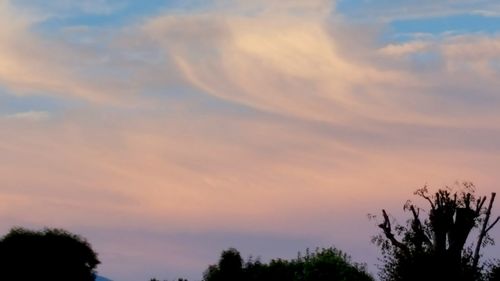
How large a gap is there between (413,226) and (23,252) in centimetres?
5709

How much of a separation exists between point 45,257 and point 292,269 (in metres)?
31.0

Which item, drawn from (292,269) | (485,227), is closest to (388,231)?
(485,227)

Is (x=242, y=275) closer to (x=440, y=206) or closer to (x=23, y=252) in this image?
(x=23, y=252)

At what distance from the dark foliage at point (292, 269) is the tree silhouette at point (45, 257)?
16002 millimetres

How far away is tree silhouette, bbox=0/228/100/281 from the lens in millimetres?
122750

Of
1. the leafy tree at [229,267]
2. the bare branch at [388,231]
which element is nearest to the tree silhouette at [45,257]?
the leafy tree at [229,267]

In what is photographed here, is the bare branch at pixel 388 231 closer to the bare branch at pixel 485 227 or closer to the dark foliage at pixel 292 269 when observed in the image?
the bare branch at pixel 485 227

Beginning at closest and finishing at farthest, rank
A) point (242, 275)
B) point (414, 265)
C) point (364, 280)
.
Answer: point (414, 265)
point (364, 280)
point (242, 275)

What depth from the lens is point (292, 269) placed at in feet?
440

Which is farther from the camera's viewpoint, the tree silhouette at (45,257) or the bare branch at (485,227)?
the tree silhouette at (45,257)

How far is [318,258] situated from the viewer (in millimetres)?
127750

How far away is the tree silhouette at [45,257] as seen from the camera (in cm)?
12275

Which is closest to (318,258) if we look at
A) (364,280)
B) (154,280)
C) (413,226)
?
(364,280)

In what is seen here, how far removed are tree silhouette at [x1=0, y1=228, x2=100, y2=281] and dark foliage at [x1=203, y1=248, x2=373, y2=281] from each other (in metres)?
16.0
